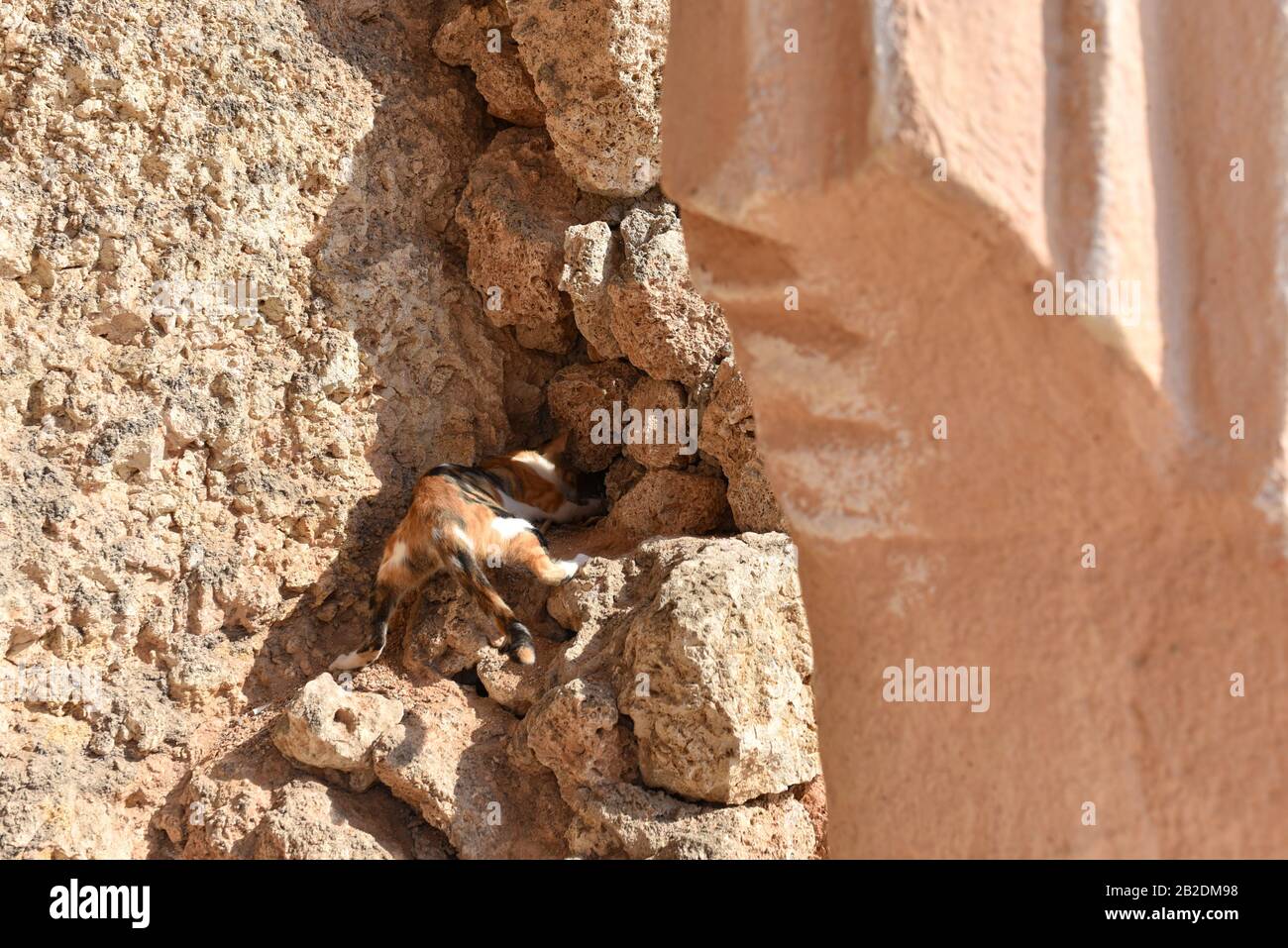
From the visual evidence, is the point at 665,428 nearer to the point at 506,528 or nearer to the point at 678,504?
the point at 678,504

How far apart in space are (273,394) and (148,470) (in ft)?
1.37

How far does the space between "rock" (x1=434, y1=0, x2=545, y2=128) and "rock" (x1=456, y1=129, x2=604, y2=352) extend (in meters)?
0.12

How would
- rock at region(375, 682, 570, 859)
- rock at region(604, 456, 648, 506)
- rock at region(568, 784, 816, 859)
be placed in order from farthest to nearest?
rock at region(604, 456, 648, 506) < rock at region(375, 682, 570, 859) < rock at region(568, 784, 816, 859)

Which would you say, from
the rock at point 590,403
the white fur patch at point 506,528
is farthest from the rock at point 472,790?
the rock at point 590,403

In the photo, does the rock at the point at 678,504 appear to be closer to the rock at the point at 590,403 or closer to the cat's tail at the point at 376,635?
the rock at the point at 590,403

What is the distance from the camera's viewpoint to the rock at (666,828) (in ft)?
8.93

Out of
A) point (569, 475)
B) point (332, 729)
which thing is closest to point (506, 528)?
point (569, 475)

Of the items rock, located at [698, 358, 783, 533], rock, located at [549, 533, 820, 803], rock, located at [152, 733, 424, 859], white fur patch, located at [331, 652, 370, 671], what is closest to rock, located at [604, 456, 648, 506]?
rock, located at [698, 358, 783, 533]

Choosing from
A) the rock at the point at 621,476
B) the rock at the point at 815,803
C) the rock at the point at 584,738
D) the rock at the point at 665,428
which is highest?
the rock at the point at 665,428

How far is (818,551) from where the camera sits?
115 centimetres

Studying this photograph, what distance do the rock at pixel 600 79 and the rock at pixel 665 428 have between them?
623 mm

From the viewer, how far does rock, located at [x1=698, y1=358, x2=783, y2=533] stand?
3.41 metres

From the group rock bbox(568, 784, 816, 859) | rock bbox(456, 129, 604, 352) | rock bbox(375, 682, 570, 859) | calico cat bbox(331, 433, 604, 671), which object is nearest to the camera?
rock bbox(568, 784, 816, 859)

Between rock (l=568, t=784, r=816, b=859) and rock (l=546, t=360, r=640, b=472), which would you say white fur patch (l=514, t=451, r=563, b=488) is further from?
rock (l=568, t=784, r=816, b=859)
